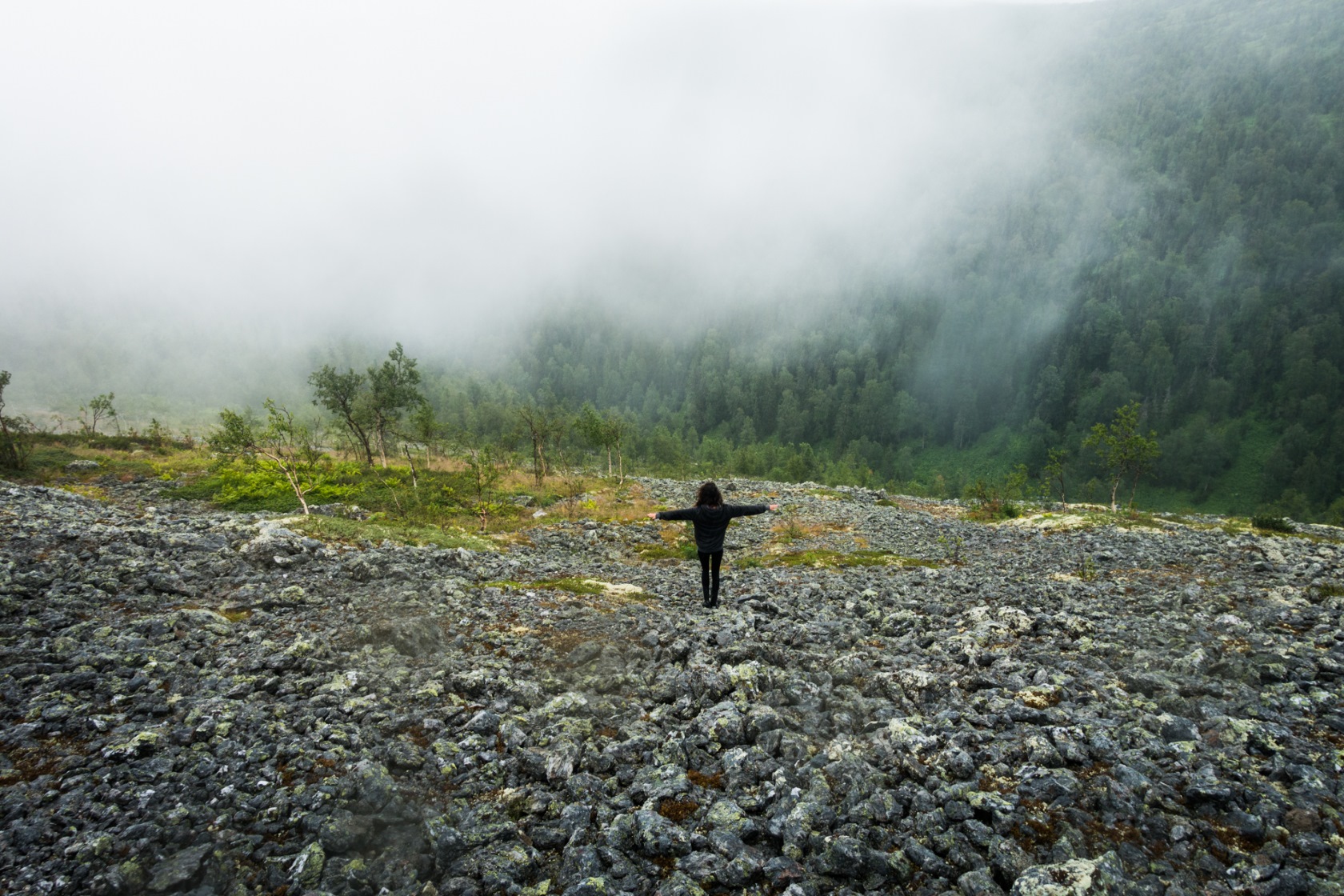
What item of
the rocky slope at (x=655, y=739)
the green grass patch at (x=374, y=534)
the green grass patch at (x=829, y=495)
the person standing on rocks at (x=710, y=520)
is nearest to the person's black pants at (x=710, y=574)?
the person standing on rocks at (x=710, y=520)

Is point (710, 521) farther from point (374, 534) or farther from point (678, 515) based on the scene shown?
point (374, 534)

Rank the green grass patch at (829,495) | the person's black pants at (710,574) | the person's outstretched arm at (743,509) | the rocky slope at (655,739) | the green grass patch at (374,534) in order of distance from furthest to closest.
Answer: the green grass patch at (829,495) → the green grass patch at (374,534) → the person's black pants at (710,574) → the person's outstretched arm at (743,509) → the rocky slope at (655,739)

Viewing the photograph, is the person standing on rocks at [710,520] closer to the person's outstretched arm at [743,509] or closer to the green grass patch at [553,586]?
the person's outstretched arm at [743,509]

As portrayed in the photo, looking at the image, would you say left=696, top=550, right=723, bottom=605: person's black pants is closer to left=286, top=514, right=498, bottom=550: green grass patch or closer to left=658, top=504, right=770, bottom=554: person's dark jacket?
left=658, top=504, right=770, bottom=554: person's dark jacket

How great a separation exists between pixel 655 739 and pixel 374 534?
18.0 metres

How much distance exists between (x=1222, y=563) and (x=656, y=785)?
22702 millimetres

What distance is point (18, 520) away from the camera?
16.6 m

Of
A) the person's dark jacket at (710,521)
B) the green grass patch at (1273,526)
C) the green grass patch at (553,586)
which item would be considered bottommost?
the green grass patch at (1273,526)

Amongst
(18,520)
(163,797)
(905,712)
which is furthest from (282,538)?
(905,712)

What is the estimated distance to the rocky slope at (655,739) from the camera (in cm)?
543

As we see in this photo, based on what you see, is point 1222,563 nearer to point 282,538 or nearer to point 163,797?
point 163,797

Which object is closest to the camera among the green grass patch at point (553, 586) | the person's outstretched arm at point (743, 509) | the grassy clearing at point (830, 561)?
the person's outstretched arm at point (743, 509)

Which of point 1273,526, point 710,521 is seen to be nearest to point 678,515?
point 710,521

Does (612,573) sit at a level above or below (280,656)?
below
